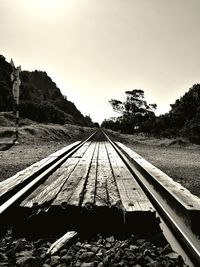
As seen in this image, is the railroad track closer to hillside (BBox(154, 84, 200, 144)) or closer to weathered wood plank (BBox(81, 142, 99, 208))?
weathered wood plank (BBox(81, 142, 99, 208))

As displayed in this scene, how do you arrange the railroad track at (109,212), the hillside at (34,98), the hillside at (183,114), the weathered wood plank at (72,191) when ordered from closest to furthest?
1. the railroad track at (109,212)
2. the weathered wood plank at (72,191)
3. the hillside at (183,114)
4. the hillside at (34,98)

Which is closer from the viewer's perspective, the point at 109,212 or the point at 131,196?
the point at 109,212

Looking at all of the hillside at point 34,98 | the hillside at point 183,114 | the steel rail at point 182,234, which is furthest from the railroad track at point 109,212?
the hillside at point 34,98

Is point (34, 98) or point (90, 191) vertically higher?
point (34, 98)

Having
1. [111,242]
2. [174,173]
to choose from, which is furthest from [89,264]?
[174,173]

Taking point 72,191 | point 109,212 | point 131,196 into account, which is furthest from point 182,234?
point 72,191

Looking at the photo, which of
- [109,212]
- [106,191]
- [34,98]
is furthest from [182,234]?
[34,98]

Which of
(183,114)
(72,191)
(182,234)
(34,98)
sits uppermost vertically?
(34,98)

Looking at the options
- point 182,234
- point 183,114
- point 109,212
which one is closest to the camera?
point 182,234

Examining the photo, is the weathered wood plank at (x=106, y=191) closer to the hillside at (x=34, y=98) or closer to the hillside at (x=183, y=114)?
the hillside at (x=183, y=114)

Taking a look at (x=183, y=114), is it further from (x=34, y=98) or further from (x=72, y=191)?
(x=34, y=98)

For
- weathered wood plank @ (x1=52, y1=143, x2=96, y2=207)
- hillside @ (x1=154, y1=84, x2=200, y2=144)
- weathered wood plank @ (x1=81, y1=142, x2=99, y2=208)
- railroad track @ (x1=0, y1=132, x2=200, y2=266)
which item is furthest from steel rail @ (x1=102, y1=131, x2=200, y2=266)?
hillside @ (x1=154, y1=84, x2=200, y2=144)

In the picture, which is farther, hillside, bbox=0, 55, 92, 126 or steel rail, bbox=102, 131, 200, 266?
hillside, bbox=0, 55, 92, 126

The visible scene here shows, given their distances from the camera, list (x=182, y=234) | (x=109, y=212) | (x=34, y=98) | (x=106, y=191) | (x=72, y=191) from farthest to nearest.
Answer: (x=34, y=98) → (x=106, y=191) → (x=72, y=191) → (x=109, y=212) → (x=182, y=234)
